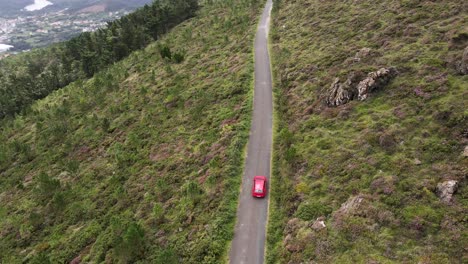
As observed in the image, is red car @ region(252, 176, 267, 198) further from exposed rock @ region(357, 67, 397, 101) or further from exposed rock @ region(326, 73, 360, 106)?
exposed rock @ region(357, 67, 397, 101)

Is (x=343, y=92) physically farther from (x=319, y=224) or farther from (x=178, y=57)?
(x=178, y=57)

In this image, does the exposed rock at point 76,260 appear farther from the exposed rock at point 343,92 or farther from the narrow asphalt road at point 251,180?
the exposed rock at point 343,92

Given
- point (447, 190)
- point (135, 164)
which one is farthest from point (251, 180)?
point (135, 164)

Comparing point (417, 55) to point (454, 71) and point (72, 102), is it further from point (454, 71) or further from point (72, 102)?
point (72, 102)

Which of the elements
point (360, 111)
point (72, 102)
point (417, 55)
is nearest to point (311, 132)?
point (360, 111)

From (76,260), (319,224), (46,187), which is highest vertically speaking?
(319,224)

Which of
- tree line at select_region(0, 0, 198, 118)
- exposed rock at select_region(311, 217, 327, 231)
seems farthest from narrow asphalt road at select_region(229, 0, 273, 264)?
tree line at select_region(0, 0, 198, 118)
